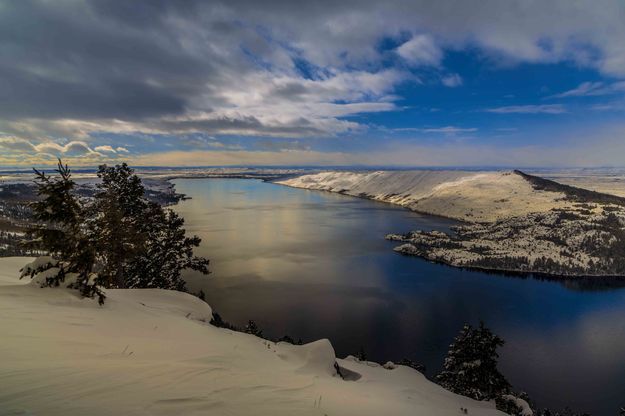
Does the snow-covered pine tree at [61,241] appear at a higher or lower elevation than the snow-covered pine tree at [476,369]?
higher

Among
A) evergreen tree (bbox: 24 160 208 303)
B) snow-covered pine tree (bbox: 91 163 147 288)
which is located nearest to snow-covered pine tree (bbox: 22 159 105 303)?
evergreen tree (bbox: 24 160 208 303)

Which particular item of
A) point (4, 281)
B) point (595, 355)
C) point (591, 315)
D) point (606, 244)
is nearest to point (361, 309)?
point (595, 355)

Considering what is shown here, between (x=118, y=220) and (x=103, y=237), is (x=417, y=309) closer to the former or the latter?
(x=118, y=220)

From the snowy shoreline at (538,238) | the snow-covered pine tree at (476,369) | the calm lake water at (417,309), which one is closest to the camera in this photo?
the snow-covered pine tree at (476,369)

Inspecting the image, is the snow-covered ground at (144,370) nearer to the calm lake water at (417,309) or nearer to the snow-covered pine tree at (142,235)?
the snow-covered pine tree at (142,235)

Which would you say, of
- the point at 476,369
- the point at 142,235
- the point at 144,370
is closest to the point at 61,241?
the point at 144,370

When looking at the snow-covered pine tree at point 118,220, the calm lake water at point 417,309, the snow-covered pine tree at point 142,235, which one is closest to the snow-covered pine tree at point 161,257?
the snow-covered pine tree at point 142,235

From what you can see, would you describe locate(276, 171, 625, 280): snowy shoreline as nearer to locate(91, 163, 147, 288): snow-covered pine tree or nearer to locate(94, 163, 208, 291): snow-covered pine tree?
locate(94, 163, 208, 291): snow-covered pine tree
